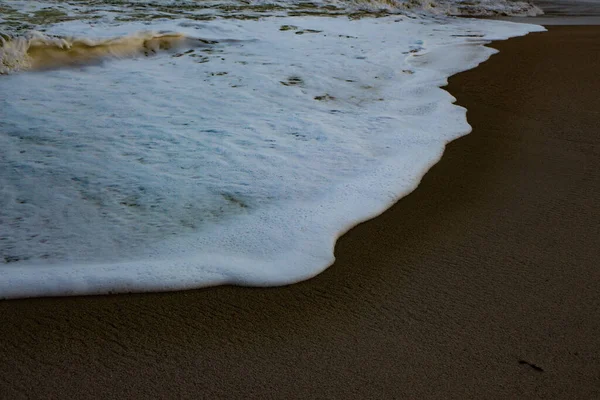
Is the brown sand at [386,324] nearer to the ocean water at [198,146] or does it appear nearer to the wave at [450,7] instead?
the ocean water at [198,146]

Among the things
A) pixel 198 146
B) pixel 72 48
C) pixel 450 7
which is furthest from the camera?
pixel 450 7

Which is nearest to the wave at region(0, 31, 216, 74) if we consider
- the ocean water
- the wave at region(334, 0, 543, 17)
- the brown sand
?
the ocean water

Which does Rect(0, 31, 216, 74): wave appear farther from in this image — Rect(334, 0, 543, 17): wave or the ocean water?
Rect(334, 0, 543, 17): wave

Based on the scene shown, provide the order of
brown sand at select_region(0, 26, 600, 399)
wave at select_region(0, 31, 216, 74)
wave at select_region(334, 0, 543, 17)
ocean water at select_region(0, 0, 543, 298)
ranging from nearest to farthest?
brown sand at select_region(0, 26, 600, 399), ocean water at select_region(0, 0, 543, 298), wave at select_region(0, 31, 216, 74), wave at select_region(334, 0, 543, 17)

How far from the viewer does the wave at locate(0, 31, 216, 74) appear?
17.6 ft

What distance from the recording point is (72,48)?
584cm

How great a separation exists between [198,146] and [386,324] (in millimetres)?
1833

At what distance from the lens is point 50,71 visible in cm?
524

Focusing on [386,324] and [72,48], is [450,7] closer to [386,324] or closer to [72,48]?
[72,48]

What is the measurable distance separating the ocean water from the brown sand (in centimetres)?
14

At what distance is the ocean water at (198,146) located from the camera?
2334 millimetres

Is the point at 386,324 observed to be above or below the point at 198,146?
below

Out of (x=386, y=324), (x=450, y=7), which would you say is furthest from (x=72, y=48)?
(x=450, y=7)

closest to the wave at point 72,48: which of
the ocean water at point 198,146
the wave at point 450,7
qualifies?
the ocean water at point 198,146
